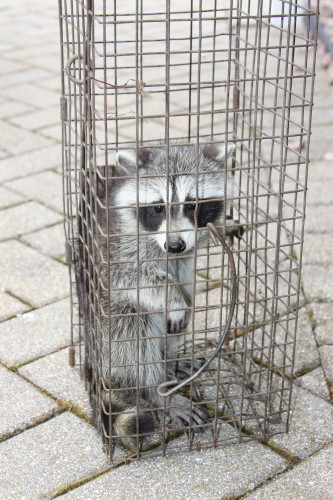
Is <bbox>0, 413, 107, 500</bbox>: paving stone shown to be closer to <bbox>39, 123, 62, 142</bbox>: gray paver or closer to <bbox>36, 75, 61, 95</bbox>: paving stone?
<bbox>39, 123, 62, 142</bbox>: gray paver

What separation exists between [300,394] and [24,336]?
1183mm

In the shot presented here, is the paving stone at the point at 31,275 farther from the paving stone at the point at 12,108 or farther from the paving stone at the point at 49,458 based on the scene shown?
the paving stone at the point at 12,108

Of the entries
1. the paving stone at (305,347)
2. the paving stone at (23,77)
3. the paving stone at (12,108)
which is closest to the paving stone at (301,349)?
the paving stone at (305,347)

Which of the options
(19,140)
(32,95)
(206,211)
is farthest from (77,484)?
(32,95)

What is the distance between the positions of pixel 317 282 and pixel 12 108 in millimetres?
3264

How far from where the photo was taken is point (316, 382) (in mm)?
2682

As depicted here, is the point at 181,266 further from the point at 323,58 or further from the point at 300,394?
the point at 323,58


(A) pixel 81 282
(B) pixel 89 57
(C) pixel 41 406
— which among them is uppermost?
(B) pixel 89 57

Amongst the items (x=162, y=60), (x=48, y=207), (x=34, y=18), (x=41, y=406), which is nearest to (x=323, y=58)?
(x=162, y=60)

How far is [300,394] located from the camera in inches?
103

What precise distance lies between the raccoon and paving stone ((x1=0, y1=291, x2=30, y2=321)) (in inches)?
27.3

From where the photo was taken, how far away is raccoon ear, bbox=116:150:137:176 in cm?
257

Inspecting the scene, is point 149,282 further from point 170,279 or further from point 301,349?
point 301,349

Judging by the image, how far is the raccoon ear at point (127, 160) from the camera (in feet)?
8.43
